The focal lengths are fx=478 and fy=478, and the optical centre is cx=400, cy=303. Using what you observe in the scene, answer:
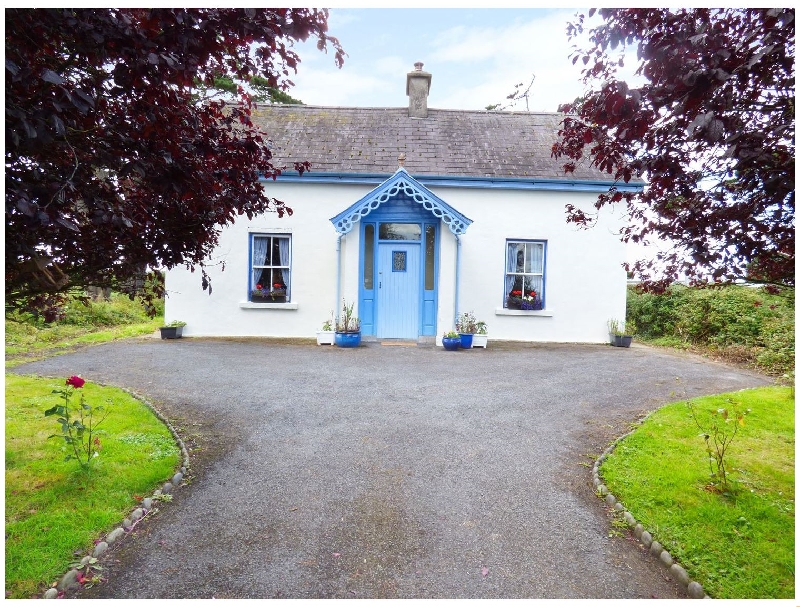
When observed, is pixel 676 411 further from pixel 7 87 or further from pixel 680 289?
pixel 680 289

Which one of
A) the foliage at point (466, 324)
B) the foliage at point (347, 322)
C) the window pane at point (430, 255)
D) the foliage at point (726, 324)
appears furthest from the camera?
the window pane at point (430, 255)

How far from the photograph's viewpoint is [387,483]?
4168 mm

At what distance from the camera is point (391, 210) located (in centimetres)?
1170

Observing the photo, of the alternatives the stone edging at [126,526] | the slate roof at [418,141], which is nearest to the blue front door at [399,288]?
the slate roof at [418,141]

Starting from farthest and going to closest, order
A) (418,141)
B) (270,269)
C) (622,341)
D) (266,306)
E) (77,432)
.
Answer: (418,141), (270,269), (266,306), (622,341), (77,432)

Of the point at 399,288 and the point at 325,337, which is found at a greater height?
the point at 399,288

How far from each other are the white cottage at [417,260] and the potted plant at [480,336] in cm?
99

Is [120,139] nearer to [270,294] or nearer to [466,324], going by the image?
[466,324]

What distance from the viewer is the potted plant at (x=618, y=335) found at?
12.2 m

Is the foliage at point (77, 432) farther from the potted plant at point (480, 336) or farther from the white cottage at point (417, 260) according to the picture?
the potted plant at point (480, 336)

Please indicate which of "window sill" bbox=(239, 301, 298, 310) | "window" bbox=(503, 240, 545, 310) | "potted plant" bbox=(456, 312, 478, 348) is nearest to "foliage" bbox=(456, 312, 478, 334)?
"potted plant" bbox=(456, 312, 478, 348)

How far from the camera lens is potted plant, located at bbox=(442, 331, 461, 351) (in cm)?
1095

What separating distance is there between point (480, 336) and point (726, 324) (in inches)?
239

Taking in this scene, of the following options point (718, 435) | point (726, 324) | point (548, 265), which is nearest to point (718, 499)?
point (718, 435)
